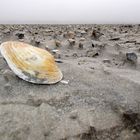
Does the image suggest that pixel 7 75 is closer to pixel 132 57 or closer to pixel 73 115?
pixel 73 115

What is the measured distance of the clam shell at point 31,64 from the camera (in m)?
2.79

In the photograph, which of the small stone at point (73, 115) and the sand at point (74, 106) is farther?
the small stone at point (73, 115)

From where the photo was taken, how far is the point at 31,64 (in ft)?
9.56

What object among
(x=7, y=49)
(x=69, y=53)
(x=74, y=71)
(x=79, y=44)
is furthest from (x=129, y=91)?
(x=79, y=44)

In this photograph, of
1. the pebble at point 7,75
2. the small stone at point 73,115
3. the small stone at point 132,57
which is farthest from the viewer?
the small stone at point 132,57

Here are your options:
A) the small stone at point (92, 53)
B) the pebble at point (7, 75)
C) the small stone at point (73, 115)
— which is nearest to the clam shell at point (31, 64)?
the pebble at point (7, 75)

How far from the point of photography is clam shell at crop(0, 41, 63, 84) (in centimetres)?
279

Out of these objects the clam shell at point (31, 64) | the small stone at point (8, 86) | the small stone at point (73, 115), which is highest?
the clam shell at point (31, 64)

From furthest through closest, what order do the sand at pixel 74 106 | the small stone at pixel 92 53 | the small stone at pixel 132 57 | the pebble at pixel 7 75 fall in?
the small stone at pixel 92 53
the small stone at pixel 132 57
the pebble at pixel 7 75
the sand at pixel 74 106

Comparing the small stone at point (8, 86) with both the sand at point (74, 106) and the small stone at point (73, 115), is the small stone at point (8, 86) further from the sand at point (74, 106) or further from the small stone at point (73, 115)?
the small stone at point (73, 115)

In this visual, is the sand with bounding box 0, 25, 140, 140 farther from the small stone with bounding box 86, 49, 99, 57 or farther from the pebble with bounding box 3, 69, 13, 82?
the small stone with bounding box 86, 49, 99, 57

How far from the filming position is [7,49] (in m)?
3.16

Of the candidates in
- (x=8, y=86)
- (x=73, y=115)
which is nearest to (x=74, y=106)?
(x=73, y=115)

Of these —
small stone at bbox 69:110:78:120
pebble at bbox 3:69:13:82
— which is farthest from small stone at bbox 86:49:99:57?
small stone at bbox 69:110:78:120
